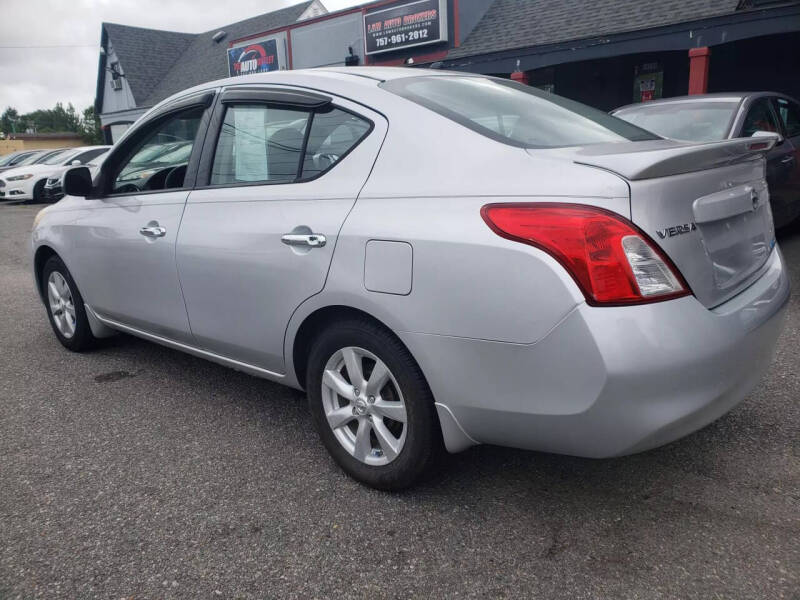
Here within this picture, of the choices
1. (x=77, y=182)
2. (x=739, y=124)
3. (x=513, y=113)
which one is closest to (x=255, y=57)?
(x=739, y=124)

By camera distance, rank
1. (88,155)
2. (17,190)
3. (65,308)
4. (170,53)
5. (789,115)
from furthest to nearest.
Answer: (170,53), (17,190), (88,155), (789,115), (65,308)

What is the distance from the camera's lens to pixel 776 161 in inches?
246

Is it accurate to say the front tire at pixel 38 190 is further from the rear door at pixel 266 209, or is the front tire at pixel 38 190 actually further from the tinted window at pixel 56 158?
the rear door at pixel 266 209

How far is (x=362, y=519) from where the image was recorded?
2.47 m

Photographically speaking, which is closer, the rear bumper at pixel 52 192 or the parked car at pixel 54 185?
the parked car at pixel 54 185

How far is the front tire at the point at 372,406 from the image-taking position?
2.39 meters

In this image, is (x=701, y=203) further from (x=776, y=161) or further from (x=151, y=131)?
(x=776, y=161)

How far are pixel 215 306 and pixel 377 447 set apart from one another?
103 centimetres

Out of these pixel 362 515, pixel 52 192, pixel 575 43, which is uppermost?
pixel 575 43

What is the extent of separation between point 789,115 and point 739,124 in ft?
5.25

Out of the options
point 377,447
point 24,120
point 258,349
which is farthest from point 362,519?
point 24,120

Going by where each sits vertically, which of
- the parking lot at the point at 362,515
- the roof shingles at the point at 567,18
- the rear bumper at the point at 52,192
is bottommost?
the parking lot at the point at 362,515

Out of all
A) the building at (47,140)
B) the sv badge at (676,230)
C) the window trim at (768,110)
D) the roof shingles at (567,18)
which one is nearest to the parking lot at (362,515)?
the sv badge at (676,230)

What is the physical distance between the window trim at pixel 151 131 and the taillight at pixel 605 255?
1.93m
